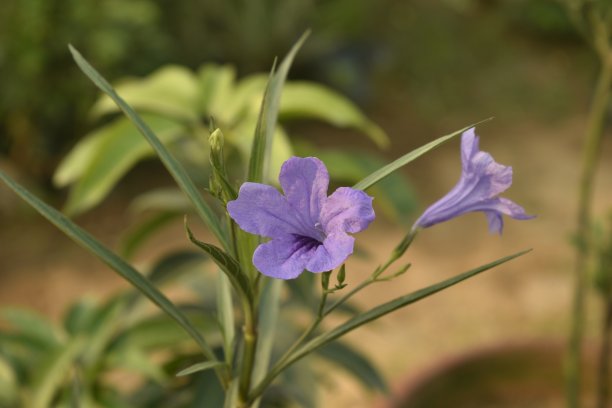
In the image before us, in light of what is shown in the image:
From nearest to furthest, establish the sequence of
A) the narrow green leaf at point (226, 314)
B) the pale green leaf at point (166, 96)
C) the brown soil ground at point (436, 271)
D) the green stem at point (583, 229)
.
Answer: the narrow green leaf at point (226, 314), the green stem at point (583, 229), the pale green leaf at point (166, 96), the brown soil ground at point (436, 271)

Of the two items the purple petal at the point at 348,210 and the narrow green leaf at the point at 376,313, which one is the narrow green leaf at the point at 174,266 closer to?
the narrow green leaf at the point at 376,313

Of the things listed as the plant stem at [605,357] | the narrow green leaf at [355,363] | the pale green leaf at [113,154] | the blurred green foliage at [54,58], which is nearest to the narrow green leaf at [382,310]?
the narrow green leaf at [355,363]

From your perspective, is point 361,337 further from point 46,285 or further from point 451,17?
point 451,17

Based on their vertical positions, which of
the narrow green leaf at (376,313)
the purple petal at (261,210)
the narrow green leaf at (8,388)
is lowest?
the narrow green leaf at (376,313)

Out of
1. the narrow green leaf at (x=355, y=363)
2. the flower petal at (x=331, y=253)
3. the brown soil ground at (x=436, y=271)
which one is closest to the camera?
the flower petal at (x=331, y=253)

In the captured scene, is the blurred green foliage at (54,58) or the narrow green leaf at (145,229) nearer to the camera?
the narrow green leaf at (145,229)

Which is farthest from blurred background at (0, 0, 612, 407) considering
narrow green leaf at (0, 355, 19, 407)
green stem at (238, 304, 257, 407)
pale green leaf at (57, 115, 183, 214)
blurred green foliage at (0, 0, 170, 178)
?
green stem at (238, 304, 257, 407)

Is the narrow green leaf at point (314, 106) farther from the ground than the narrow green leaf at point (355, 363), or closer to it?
farther from the ground

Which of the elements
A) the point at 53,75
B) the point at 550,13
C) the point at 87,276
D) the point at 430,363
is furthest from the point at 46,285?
the point at 550,13
